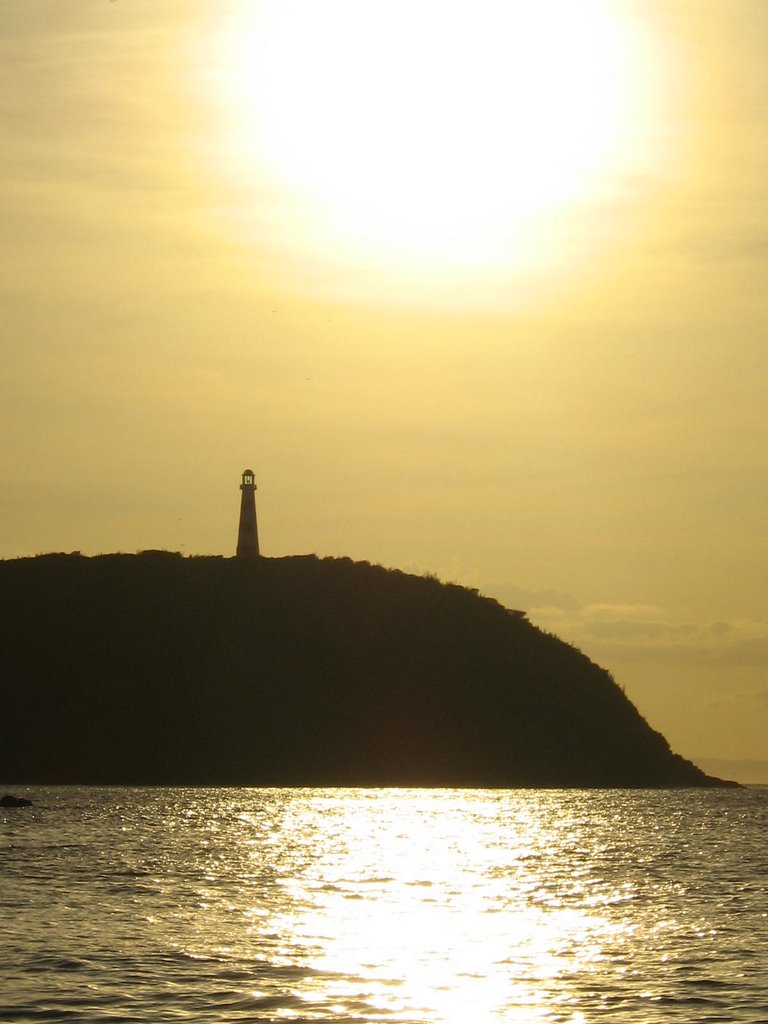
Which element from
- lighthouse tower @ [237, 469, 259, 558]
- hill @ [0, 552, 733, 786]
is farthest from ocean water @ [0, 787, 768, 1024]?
lighthouse tower @ [237, 469, 259, 558]

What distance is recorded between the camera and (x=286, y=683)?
153000mm

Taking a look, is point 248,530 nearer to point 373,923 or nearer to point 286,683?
point 286,683

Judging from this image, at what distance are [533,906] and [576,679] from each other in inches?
4535

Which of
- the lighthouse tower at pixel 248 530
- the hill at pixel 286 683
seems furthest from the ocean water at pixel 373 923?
the lighthouse tower at pixel 248 530

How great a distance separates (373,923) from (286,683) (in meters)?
109

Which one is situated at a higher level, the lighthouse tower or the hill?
the lighthouse tower

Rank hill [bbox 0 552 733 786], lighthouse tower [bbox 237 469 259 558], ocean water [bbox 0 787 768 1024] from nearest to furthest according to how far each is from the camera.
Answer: ocean water [bbox 0 787 768 1024] < hill [bbox 0 552 733 786] < lighthouse tower [bbox 237 469 259 558]

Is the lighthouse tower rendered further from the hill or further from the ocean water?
the ocean water

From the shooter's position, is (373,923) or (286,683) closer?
(373,923)

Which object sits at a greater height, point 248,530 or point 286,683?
point 248,530

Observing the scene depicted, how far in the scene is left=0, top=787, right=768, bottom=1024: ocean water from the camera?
32469 millimetres

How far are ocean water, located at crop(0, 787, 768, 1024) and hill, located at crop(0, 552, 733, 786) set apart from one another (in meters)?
54.5

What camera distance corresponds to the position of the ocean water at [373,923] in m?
32.5

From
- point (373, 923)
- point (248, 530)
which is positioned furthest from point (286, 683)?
point (373, 923)
